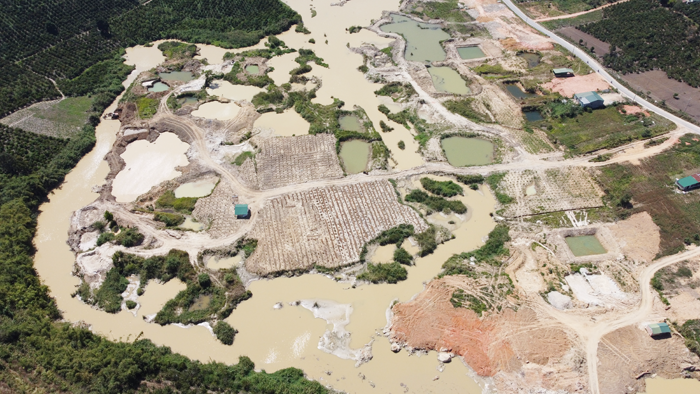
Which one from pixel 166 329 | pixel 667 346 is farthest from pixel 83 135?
pixel 667 346

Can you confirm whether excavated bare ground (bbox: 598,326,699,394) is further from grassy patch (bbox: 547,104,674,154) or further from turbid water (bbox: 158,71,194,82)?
turbid water (bbox: 158,71,194,82)

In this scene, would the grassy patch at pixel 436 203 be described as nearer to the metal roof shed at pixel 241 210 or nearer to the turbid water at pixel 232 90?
the metal roof shed at pixel 241 210

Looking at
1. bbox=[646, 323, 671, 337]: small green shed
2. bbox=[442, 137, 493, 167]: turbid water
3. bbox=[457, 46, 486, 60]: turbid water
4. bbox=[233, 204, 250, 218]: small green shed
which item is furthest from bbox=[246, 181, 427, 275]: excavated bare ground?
bbox=[457, 46, 486, 60]: turbid water

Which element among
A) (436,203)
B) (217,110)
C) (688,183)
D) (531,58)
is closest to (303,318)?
(436,203)

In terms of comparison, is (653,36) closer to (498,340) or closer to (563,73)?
(563,73)

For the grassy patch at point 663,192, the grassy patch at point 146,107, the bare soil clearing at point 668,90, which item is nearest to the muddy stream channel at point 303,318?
the grassy patch at point 146,107

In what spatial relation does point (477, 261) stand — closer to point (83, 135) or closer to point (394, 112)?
point (394, 112)
